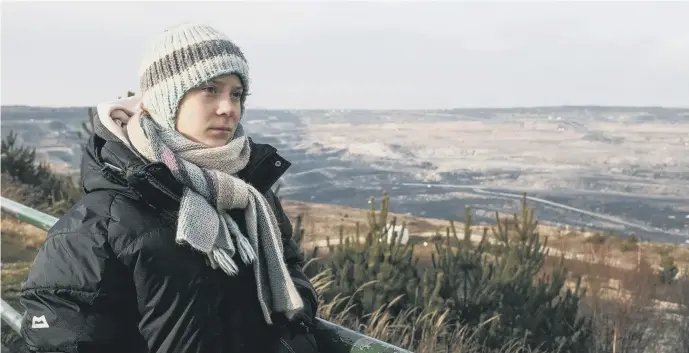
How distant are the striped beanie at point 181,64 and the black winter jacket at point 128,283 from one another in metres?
0.19

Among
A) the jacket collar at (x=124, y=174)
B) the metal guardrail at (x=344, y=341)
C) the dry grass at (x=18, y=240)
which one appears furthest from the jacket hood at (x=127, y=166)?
the dry grass at (x=18, y=240)

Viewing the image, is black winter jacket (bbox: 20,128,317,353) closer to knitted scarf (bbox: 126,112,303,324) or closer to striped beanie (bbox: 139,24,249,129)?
knitted scarf (bbox: 126,112,303,324)

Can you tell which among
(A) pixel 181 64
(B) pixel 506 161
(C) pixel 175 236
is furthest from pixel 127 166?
(B) pixel 506 161

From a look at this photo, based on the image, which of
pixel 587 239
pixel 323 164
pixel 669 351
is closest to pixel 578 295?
pixel 669 351

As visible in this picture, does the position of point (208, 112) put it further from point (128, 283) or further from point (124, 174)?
point (128, 283)

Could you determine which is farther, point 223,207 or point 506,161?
point 506,161

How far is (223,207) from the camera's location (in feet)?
6.44

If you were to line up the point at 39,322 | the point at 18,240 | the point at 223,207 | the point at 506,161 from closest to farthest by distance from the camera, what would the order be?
the point at 39,322
the point at 223,207
the point at 18,240
the point at 506,161

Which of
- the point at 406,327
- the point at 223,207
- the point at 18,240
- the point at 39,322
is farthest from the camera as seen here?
the point at 18,240

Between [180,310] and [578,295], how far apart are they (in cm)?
661

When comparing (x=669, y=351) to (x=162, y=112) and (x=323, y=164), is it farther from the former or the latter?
(x=323, y=164)

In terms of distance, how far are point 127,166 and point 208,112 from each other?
279 mm

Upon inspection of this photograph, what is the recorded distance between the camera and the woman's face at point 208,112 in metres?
2.00

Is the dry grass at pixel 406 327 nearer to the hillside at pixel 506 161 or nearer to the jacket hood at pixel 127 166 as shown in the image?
the jacket hood at pixel 127 166
